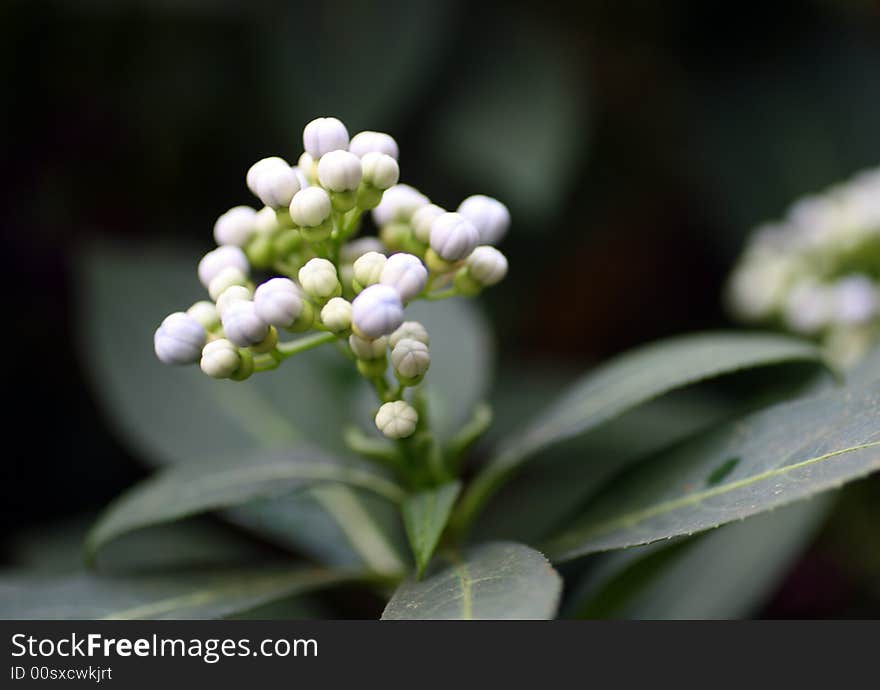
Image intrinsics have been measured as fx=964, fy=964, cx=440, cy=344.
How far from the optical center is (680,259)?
9.09 ft

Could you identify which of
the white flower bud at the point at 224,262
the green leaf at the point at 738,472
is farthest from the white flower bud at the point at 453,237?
the green leaf at the point at 738,472

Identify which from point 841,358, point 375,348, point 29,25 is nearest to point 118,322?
point 29,25

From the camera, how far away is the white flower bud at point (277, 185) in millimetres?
1166

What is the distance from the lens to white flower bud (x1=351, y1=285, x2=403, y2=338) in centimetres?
107

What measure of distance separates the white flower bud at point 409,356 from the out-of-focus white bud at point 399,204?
233 mm

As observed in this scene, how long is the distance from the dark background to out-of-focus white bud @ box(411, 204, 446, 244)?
2.45 feet

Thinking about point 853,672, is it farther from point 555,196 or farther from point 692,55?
point 692,55

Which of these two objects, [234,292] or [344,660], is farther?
[234,292]

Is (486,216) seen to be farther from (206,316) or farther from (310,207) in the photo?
(206,316)

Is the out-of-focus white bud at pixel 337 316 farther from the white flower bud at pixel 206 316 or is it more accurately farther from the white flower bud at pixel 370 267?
the white flower bud at pixel 206 316

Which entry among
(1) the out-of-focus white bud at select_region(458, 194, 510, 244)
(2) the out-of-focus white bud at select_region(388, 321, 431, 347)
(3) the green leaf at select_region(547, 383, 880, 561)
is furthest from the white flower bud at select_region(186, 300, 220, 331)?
(3) the green leaf at select_region(547, 383, 880, 561)

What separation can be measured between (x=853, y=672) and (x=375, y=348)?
2.13ft

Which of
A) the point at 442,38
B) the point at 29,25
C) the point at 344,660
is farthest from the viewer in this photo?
the point at 29,25

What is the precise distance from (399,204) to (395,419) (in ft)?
1.02
